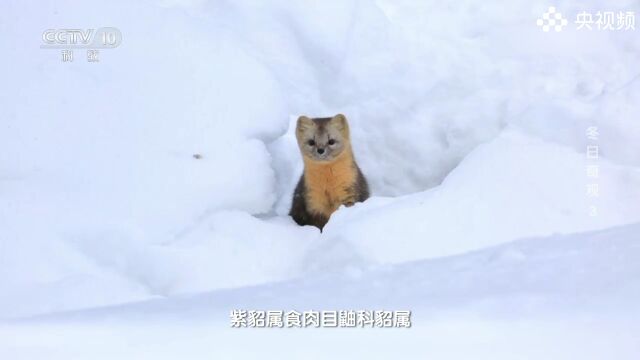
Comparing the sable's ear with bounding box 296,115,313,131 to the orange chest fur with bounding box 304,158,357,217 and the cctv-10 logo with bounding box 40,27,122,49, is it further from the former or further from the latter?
the cctv-10 logo with bounding box 40,27,122,49

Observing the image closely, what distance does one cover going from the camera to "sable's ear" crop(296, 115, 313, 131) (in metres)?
3.93

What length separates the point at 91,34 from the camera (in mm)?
3926

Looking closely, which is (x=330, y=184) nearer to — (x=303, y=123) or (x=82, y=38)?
(x=303, y=123)

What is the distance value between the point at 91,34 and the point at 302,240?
1124 mm

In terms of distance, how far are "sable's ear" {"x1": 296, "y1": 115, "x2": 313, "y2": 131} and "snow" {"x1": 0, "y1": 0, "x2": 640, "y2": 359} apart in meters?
0.12

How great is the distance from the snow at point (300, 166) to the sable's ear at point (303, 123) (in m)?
0.12


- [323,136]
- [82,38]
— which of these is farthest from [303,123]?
[82,38]

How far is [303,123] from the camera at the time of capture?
394 centimetres

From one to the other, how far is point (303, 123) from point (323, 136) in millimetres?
92

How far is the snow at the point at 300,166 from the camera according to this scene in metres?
2.59

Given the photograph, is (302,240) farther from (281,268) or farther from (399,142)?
(399,142)

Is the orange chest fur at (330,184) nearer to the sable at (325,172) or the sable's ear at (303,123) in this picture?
the sable at (325,172)

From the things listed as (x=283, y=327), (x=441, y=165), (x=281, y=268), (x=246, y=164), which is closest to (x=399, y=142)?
(x=441, y=165)

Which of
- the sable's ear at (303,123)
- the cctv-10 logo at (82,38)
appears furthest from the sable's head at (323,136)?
the cctv-10 logo at (82,38)
